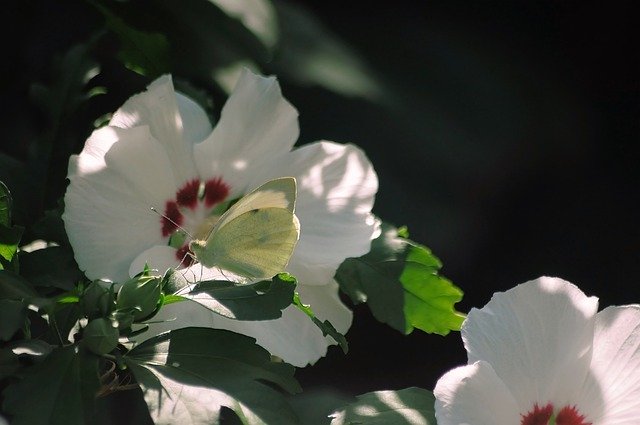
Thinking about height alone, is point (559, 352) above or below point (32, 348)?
above

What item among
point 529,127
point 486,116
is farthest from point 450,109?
point 529,127

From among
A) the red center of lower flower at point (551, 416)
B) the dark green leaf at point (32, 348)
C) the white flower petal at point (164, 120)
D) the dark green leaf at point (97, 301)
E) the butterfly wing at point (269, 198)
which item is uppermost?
the white flower petal at point (164, 120)

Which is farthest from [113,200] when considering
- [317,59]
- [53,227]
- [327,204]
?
[317,59]

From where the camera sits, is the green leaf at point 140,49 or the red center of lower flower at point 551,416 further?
the green leaf at point 140,49

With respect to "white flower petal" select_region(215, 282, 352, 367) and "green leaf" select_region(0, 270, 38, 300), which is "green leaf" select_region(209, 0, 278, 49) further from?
"green leaf" select_region(0, 270, 38, 300)

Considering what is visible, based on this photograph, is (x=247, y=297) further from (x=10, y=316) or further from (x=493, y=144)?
(x=493, y=144)

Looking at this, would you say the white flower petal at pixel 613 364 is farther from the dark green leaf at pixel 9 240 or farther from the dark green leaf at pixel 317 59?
the dark green leaf at pixel 317 59

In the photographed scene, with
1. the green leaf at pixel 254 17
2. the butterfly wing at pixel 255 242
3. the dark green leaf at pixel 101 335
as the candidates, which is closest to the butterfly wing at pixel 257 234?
the butterfly wing at pixel 255 242
